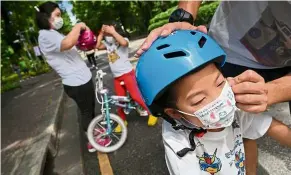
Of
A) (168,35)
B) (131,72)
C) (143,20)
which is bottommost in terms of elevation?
(143,20)

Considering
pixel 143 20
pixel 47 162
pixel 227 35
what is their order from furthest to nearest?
pixel 143 20 < pixel 47 162 < pixel 227 35

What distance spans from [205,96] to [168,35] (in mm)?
379

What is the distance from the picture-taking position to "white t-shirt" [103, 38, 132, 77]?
4.72 metres

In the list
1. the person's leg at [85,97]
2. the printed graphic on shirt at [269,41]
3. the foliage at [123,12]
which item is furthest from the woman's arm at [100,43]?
the foliage at [123,12]

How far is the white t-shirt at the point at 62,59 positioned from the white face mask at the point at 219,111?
2.71m

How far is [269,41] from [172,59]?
734 millimetres

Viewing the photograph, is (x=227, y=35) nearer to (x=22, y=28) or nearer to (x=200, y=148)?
(x=200, y=148)

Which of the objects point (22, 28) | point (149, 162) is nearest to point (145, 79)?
point (149, 162)

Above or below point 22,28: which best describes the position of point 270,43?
above

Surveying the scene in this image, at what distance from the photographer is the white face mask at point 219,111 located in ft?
4.91

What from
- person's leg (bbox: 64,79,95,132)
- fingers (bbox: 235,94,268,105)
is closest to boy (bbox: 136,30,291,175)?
fingers (bbox: 235,94,268,105)

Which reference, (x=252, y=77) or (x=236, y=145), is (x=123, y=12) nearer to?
(x=236, y=145)

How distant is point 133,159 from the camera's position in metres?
3.88

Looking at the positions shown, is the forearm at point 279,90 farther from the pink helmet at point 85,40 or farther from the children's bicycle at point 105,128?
the pink helmet at point 85,40
